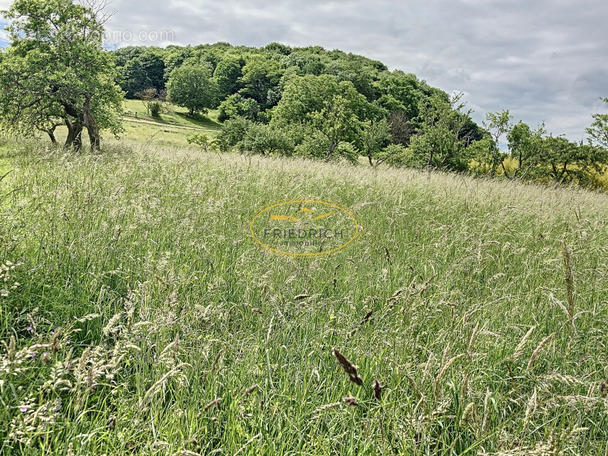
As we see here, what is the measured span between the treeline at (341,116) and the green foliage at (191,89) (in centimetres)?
23

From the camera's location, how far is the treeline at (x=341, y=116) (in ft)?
72.0

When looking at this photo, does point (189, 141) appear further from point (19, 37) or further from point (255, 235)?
point (255, 235)

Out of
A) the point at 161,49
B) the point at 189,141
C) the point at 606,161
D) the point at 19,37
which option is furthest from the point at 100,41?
the point at 161,49

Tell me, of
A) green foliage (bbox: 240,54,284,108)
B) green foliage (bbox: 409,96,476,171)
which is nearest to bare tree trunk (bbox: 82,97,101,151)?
green foliage (bbox: 409,96,476,171)

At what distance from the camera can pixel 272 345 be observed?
6.64 feet

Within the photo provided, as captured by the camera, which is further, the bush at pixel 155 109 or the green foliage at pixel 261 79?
the green foliage at pixel 261 79

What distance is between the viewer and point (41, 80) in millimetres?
12750

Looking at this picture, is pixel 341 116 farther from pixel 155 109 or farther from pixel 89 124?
pixel 155 109

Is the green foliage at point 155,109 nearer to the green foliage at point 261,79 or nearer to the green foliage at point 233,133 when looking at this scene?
the green foliage at point 261,79

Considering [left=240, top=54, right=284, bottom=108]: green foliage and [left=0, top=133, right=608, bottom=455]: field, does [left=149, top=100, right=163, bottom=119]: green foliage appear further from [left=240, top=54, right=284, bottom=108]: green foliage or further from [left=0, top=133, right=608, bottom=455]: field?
[left=0, top=133, right=608, bottom=455]: field

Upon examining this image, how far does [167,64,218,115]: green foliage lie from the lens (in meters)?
81.6

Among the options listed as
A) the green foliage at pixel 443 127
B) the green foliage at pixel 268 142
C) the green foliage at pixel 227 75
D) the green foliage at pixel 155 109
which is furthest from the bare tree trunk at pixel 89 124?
the green foliage at pixel 227 75

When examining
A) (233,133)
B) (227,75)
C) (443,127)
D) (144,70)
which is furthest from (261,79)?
(443,127)

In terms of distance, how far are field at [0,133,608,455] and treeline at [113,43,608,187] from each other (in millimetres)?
11054
